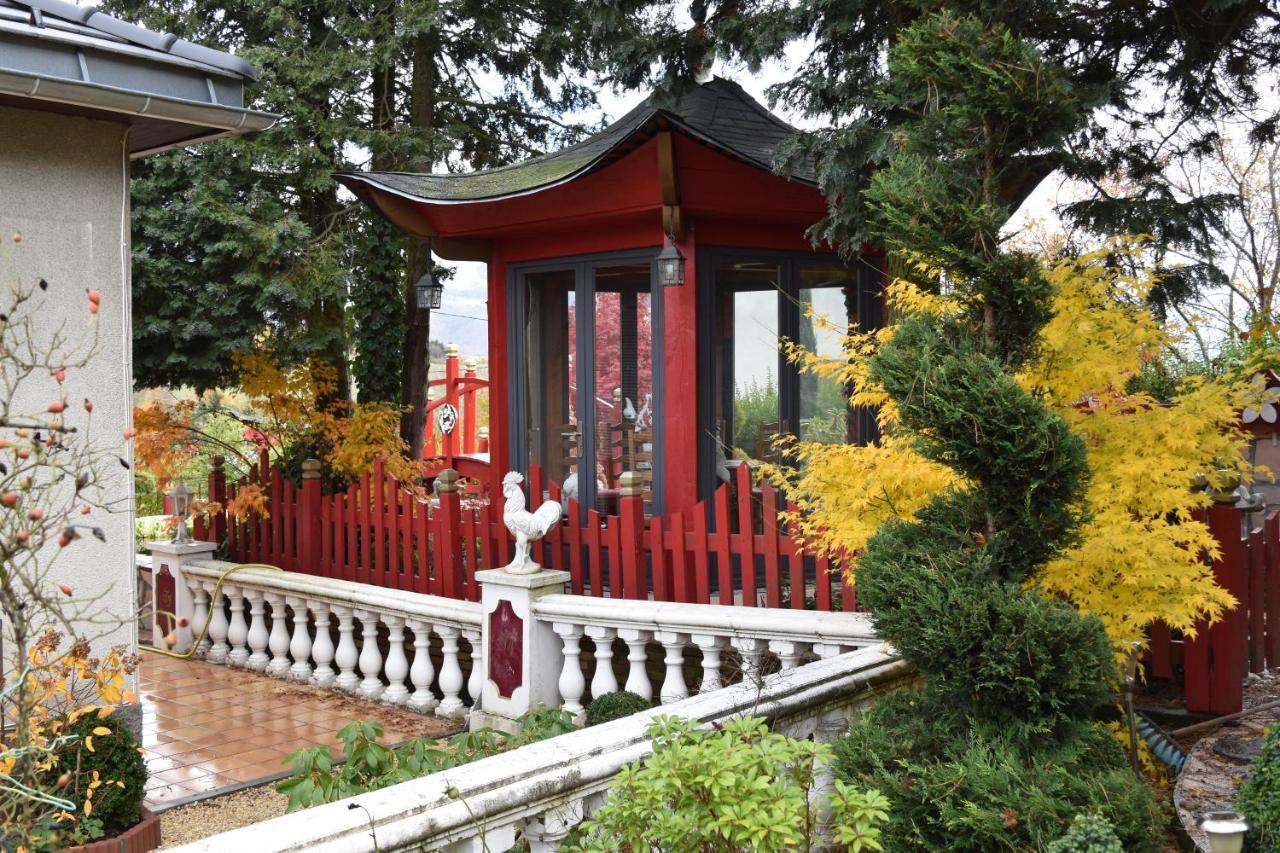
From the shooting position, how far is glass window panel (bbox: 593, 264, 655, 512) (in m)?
8.03

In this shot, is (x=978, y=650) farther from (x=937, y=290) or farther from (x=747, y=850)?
(x=937, y=290)

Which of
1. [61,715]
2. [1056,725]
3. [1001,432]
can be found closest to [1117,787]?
[1056,725]

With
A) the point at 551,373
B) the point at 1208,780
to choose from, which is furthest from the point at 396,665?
the point at 1208,780

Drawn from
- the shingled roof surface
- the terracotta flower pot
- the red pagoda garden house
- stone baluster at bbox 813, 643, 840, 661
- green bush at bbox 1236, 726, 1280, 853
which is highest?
the shingled roof surface

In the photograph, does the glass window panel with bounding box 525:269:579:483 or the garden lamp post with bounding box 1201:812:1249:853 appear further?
the glass window panel with bounding box 525:269:579:483

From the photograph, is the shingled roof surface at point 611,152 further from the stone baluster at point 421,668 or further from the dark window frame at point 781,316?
the stone baluster at point 421,668

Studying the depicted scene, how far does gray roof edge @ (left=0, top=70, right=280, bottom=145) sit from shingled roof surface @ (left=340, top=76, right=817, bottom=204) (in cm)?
249

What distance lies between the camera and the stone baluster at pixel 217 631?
316 inches

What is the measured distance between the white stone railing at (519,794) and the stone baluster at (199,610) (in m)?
5.80

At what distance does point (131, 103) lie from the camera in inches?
170

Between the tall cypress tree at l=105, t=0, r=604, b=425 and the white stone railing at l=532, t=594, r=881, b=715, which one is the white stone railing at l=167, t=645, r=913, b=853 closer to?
the white stone railing at l=532, t=594, r=881, b=715

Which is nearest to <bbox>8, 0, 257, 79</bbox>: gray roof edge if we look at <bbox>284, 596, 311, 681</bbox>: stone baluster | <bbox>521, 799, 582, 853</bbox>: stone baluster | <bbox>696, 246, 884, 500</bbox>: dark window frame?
<bbox>521, 799, 582, 853</bbox>: stone baluster

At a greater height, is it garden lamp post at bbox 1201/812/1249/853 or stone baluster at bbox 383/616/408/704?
garden lamp post at bbox 1201/812/1249/853

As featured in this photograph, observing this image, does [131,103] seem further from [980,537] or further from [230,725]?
[230,725]
